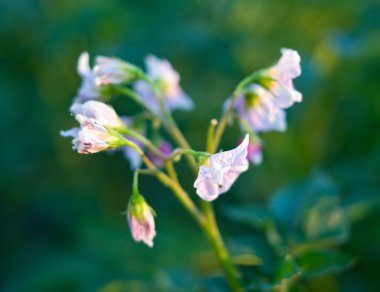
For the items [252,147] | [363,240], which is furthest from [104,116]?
[363,240]

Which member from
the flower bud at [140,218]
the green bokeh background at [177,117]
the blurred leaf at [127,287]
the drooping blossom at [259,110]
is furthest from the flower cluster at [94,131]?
the green bokeh background at [177,117]

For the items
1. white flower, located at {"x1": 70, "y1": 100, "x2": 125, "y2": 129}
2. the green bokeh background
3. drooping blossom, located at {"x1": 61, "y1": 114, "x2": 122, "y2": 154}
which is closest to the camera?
drooping blossom, located at {"x1": 61, "y1": 114, "x2": 122, "y2": 154}

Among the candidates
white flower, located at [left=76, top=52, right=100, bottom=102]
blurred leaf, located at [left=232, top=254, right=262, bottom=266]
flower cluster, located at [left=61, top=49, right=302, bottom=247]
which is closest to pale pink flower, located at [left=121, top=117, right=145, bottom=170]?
flower cluster, located at [left=61, top=49, right=302, bottom=247]

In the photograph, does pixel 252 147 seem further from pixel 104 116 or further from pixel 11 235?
pixel 11 235

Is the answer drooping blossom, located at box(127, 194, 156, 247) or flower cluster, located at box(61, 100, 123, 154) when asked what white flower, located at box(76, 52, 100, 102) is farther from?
drooping blossom, located at box(127, 194, 156, 247)

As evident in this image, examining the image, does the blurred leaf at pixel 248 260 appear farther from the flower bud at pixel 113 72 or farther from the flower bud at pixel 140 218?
the flower bud at pixel 113 72
